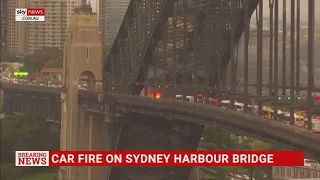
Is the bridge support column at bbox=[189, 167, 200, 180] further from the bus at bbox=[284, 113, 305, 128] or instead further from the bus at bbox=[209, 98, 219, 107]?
the bus at bbox=[284, 113, 305, 128]

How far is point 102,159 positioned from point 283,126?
3415mm

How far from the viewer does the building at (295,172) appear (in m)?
17.0

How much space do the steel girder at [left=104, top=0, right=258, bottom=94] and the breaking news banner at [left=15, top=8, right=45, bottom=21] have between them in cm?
299

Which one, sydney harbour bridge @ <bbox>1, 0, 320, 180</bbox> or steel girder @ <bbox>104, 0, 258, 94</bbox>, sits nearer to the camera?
sydney harbour bridge @ <bbox>1, 0, 320, 180</bbox>

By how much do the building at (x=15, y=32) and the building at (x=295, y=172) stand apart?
59.4ft

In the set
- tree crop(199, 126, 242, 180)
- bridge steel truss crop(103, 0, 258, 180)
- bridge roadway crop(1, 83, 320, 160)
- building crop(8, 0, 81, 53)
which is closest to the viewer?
bridge roadway crop(1, 83, 320, 160)

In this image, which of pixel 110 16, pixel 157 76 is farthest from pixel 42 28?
pixel 157 76

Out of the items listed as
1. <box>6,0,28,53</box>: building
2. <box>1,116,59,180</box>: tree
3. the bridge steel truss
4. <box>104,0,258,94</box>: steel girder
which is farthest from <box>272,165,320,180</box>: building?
<box>1,116,59,180</box>: tree

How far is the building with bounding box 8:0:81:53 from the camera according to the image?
114 ft

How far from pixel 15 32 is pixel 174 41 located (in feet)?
61.2

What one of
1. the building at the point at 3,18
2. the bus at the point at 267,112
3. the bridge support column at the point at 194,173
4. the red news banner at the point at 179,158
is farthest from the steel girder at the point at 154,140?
the building at the point at 3,18

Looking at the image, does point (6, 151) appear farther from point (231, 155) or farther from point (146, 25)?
point (231, 155)

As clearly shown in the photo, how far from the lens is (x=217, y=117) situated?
20.4 meters

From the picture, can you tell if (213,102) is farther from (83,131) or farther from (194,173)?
(83,131)
